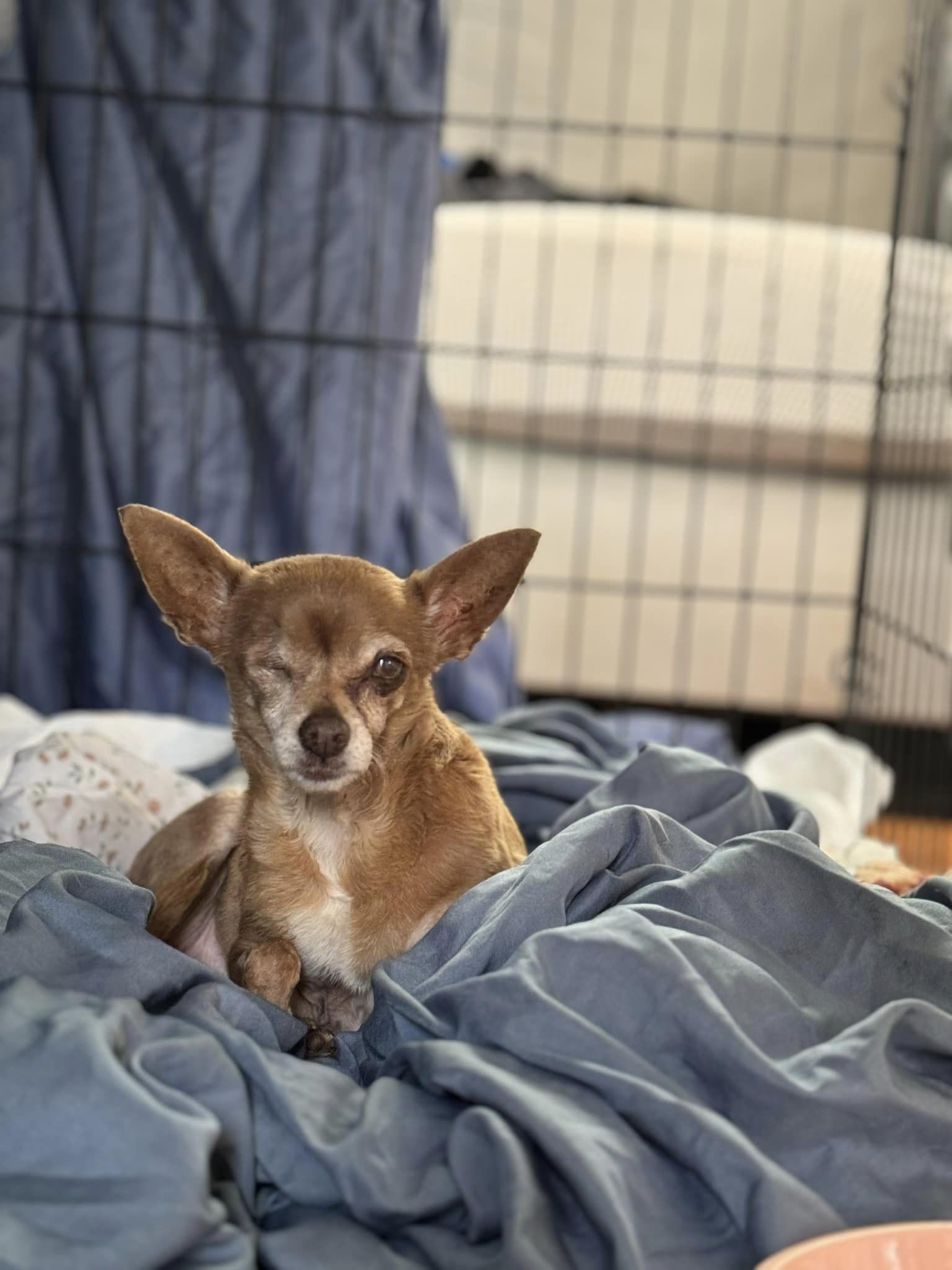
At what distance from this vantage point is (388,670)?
4.92 ft

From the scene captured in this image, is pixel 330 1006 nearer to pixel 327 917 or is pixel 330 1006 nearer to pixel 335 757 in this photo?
pixel 327 917

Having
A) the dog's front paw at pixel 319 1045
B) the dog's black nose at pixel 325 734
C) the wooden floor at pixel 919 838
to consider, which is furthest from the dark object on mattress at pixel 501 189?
the dog's front paw at pixel 319 1045

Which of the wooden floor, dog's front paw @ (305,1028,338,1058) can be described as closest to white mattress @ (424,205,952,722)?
the wooden floor

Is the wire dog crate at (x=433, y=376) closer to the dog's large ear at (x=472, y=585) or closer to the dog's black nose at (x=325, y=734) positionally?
the dog's large ear at (x=472, y=585)

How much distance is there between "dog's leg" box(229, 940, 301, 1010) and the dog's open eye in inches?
11.5

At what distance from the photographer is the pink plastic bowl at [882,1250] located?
3.12 feet

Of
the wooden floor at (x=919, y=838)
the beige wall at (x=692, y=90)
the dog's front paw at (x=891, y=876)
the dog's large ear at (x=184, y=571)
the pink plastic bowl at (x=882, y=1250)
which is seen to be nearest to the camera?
the pink plastic bowl at (x=882, y=1250)

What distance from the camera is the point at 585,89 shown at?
5867 millimetres

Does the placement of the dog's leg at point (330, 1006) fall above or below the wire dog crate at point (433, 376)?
below

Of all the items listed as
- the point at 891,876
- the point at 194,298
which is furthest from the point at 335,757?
the point at 194,298

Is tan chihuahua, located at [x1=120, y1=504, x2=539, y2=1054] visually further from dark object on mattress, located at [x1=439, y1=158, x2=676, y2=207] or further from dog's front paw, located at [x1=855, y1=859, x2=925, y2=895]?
dark object on mattress, located at [x1=439, y1=158, x2=676, y2=207]

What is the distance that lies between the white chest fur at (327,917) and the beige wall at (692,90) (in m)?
4.40

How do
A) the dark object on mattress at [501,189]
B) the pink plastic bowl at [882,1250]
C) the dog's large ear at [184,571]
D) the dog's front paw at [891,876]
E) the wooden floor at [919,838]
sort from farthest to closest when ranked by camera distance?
the dark object on mattress at [501,189] < the wooden floor at [919,838] < the dog's front paw at [891,876] < the dog's large ear at [184,571] < the pink plastic bowl at [882,1250]

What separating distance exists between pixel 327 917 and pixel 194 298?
197 cm
